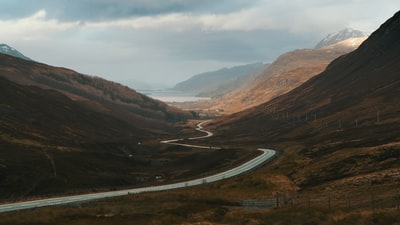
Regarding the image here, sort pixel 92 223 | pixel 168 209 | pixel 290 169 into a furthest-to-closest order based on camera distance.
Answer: pixel 290 169, pixel 168 209, pixel 92 223

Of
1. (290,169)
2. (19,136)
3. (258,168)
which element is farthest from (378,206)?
(19,136)

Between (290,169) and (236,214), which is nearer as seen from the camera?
(236,214)

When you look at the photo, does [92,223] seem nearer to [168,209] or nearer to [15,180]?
[168,209]

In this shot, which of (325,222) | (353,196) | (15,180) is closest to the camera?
(325,222)

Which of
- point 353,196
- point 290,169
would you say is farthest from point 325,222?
point 290,169

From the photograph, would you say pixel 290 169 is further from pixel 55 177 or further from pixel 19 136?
pixel 19 136

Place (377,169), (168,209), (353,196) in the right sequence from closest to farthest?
1. (168,209)
2. (353,196)
3. (377,169)

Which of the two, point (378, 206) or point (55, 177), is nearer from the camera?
point (378, 206)

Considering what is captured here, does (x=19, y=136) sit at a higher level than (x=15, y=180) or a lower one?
higher

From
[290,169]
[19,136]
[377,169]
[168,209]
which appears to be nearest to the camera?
[168,209]
